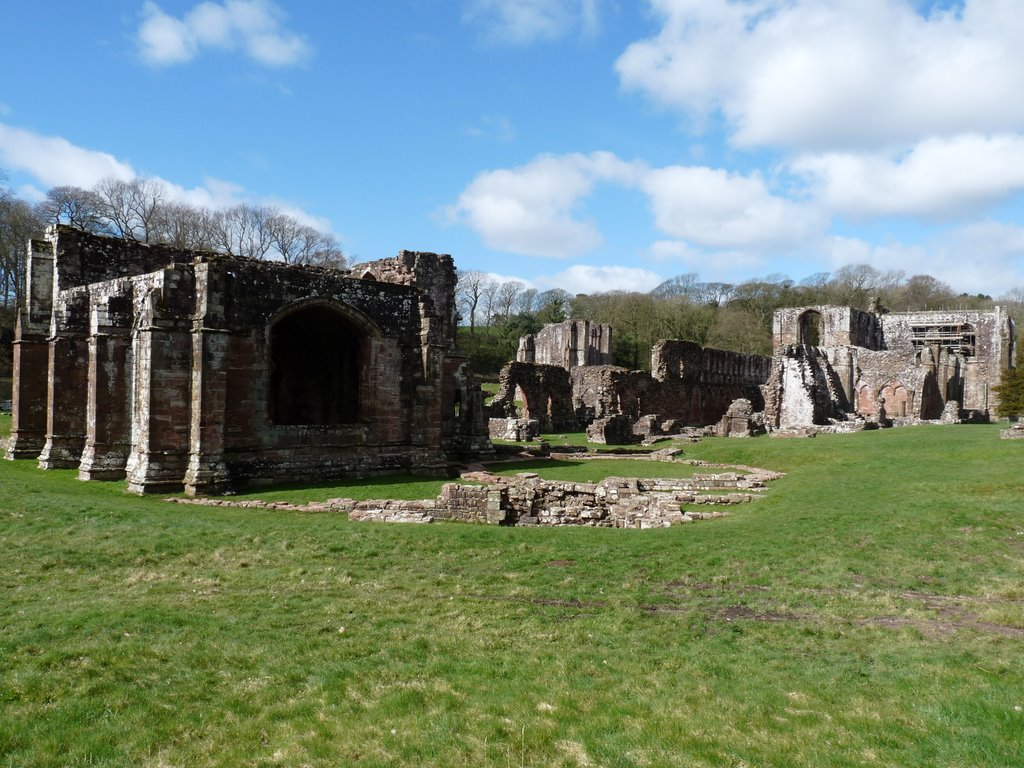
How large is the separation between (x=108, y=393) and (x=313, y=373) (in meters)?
7.89

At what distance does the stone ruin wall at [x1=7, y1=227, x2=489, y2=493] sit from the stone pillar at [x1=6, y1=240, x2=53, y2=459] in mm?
38

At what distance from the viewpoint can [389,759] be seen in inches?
194

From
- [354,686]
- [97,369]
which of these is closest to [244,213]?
[97,369]

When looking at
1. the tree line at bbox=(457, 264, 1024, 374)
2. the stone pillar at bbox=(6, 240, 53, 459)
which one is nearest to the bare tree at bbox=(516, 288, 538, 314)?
the tree line at bbox=(457, 264, 1024, 374)

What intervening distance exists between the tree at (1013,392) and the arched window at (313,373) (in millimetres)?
38543

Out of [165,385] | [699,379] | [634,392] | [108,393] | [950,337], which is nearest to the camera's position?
[165,385]

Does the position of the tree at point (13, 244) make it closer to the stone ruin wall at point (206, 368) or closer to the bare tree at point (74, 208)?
the bare tree at point (74, 208)

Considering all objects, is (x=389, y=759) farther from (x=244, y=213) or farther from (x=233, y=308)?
(x=244, y=213)

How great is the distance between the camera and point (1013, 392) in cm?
4184

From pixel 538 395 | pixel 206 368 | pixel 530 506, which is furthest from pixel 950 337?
pixel 206 368

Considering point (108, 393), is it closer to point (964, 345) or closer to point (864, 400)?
point (864, 400)

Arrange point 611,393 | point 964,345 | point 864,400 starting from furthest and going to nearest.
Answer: point 964,345
point 864,400
point 611,393

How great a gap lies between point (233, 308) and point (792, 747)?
1700 centimetres

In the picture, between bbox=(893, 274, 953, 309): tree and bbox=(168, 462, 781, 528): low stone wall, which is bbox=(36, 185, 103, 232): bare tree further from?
bbox=(893, 274, 953, 309): tree
